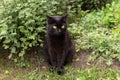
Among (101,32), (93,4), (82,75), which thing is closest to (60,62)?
(82,75)

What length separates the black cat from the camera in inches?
194

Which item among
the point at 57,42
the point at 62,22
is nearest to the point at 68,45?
the point at 57,42

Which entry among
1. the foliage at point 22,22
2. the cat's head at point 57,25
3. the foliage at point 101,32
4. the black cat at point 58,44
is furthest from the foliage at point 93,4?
the cat's head at point 57,25

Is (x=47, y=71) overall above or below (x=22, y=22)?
below

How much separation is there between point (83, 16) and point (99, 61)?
1655 millimetres

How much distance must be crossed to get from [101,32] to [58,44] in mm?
1105

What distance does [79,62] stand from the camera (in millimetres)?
5492

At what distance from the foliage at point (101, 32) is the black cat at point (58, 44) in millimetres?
316

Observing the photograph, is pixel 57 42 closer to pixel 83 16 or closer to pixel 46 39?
pixel 46 39

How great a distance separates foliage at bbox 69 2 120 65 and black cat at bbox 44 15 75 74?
0.32 meters

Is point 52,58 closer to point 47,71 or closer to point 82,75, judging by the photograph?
point 47,71

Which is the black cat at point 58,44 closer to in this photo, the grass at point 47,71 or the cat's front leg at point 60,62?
the cat's front leg at point 60,62

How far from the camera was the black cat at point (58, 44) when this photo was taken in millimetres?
4922

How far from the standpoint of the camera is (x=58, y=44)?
17.2ft
